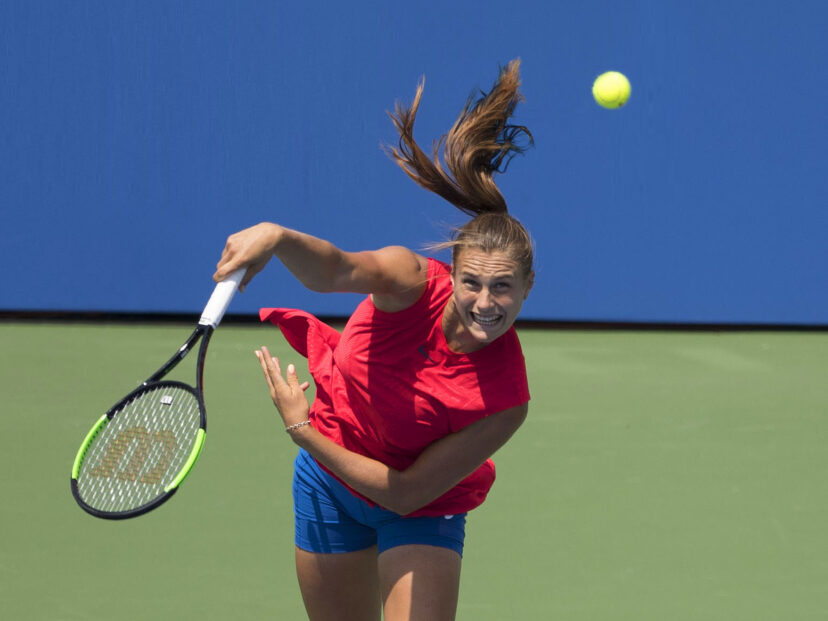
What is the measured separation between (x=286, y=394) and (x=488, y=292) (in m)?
0.53

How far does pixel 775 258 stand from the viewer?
23.3 ft

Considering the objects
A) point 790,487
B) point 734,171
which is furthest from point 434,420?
point 734,171

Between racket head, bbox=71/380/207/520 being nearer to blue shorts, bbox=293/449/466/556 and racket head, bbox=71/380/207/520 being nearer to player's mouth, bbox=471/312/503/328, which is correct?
blue shorts, bbox=293/449/466/556

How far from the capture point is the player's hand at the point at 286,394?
2.36 metres

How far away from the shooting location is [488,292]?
2.17 metres

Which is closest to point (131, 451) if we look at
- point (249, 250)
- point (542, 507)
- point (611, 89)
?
point (249, 250)

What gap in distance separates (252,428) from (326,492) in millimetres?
2332

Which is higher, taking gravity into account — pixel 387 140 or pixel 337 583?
pixel 387 140

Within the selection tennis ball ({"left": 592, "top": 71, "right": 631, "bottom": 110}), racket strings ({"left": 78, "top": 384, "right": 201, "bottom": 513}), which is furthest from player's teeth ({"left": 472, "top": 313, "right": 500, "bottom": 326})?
tennis ball ({"left": 592, "top": 71, "right": 631, "bottom": 110})

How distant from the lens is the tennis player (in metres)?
2.22

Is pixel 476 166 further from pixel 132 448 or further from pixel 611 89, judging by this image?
pixel 611 89

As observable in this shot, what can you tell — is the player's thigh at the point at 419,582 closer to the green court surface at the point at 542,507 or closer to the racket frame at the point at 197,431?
the racket frame at the point at 197,431

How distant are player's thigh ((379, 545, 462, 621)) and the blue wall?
4618 mm

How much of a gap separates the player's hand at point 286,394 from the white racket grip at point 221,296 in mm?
295
